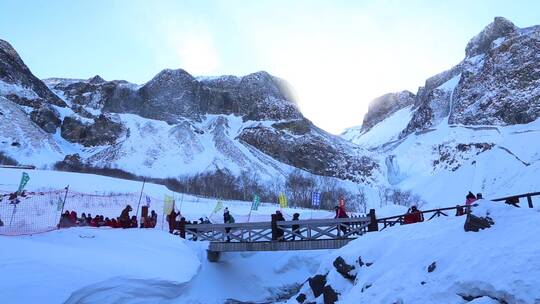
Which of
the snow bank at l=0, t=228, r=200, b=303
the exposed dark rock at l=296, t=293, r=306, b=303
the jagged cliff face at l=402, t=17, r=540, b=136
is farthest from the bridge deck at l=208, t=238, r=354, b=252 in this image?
the jagged cliff face at l=402, t=17, r=540, b=136

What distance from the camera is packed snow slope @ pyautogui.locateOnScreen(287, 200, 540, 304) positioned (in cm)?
816

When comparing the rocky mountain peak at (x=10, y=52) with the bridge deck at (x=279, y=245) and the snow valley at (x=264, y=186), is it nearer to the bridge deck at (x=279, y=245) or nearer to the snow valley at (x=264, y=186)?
the snow valley at (x=264, y=186)

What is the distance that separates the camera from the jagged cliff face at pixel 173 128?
114 metres

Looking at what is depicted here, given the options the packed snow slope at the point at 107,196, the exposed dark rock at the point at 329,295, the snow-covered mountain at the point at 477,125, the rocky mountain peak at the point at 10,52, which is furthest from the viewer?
the rocky mountain peak at the point at 10,52

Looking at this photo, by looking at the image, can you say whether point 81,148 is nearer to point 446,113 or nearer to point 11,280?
point 446,113

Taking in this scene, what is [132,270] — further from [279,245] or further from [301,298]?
[279,245]

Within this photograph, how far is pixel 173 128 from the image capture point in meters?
136

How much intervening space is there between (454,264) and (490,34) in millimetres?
164258

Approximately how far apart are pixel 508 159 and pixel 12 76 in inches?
4634

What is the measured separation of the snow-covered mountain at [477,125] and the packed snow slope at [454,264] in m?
69.3

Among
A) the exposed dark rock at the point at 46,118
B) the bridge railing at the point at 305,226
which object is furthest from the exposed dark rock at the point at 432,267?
the exposed dark rock at the point at 46,118

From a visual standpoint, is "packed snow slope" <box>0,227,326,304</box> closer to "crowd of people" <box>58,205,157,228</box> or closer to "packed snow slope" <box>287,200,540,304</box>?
"crowd of people" <box>58,205,157,228</box>

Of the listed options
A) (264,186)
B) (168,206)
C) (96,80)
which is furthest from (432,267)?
(96,80)

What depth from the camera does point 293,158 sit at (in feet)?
441
